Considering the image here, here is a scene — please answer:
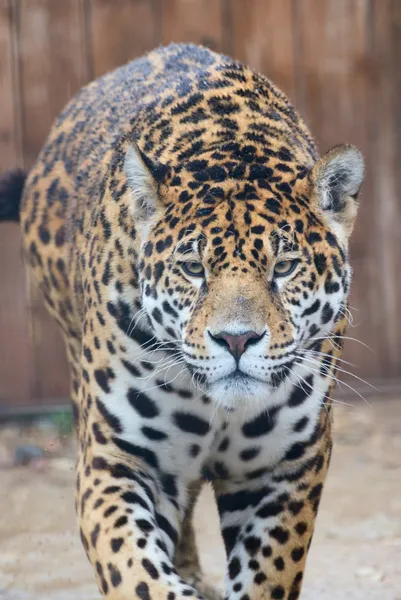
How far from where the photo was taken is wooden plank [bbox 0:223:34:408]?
886 cm

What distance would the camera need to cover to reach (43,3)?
8.83 metres

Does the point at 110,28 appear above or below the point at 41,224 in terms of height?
above

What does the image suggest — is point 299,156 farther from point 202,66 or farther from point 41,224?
point 41,224

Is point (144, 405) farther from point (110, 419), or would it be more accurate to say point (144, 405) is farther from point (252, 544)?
point (252, 544)

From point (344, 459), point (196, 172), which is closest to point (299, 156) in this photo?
point (196, 172)

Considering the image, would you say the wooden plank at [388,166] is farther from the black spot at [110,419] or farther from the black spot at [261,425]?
the black spot at [110,419]

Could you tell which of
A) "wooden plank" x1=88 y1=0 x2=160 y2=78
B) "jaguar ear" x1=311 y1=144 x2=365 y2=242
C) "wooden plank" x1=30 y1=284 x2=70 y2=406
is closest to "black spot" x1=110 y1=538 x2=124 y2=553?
"jaguar ear" x1=311 y1=144 x2=365 y2=242

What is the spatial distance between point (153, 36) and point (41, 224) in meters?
3.09

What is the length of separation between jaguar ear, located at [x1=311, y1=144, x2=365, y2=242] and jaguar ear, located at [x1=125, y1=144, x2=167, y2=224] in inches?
21.3

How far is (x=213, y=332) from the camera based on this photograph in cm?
400

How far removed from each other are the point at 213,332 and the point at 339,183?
0.82 meters

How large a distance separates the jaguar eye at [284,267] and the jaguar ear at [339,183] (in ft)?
1.00

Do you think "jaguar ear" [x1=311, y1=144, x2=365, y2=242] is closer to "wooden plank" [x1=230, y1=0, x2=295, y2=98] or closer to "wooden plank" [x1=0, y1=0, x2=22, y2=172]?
"wooden plank" [x1=230, y1=0, x2=295, y2=98]

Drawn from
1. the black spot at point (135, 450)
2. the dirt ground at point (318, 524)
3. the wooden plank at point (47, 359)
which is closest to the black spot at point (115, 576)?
the black spot at point (135, 450)
